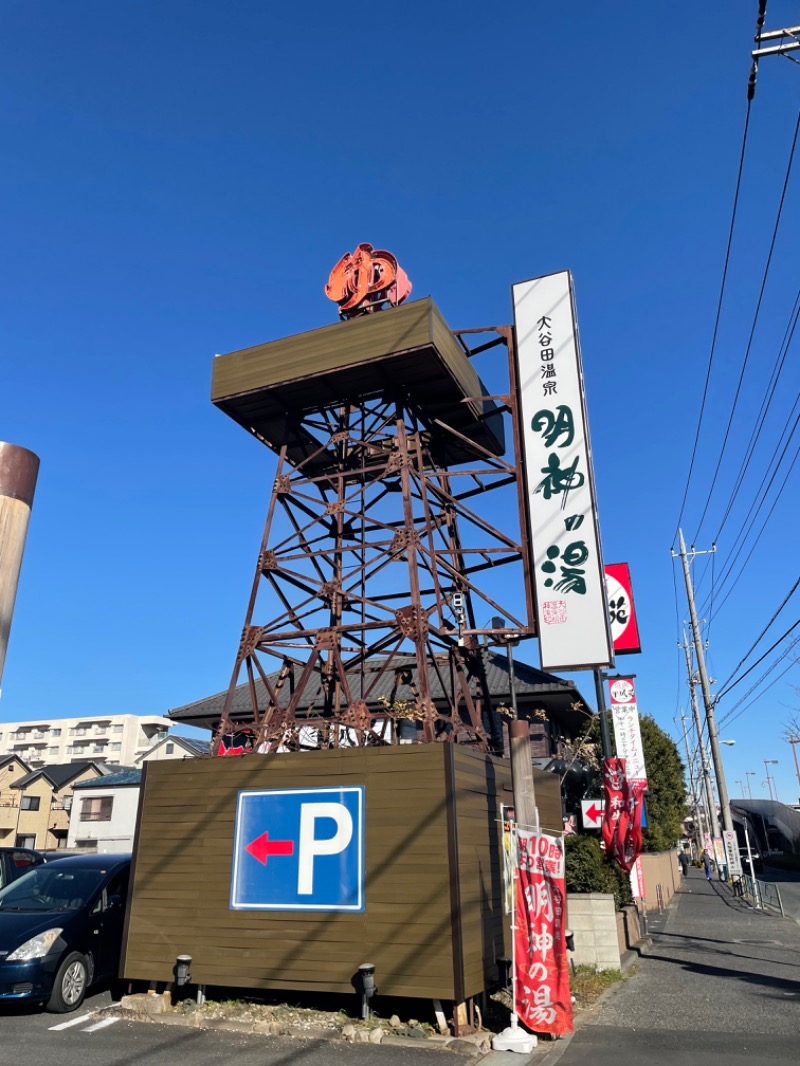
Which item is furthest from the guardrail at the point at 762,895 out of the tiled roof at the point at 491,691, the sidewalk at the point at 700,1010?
the sidewalk at the point at 700,1010

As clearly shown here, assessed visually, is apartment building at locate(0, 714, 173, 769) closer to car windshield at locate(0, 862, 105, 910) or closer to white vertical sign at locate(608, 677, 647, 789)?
white vertical sign at locate(608, 677, 647, 789)

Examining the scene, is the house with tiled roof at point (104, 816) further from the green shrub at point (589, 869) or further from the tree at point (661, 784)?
the green shrub at point (589, 869)

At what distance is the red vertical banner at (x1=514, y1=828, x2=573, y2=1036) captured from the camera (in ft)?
28.0

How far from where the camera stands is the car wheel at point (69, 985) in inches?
378

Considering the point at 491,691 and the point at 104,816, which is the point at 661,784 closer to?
the point at 491,691

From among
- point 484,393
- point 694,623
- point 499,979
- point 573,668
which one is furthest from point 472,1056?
point 694,623

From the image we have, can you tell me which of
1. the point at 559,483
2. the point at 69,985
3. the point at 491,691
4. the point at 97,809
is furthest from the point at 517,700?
the point at 97,809

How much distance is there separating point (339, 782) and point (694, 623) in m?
30.4

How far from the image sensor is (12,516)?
2.26 meters

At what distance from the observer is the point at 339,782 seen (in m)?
9.91

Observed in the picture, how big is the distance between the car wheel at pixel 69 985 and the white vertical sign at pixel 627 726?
53.9 ft

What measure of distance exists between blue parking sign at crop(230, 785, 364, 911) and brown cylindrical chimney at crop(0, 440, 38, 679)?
26.9 feet

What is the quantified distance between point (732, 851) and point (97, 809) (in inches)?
1257

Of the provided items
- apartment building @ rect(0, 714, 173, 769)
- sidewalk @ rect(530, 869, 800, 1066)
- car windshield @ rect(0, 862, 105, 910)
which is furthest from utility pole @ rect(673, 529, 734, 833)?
apartment building @ rect(0, 714, 173, 769)
